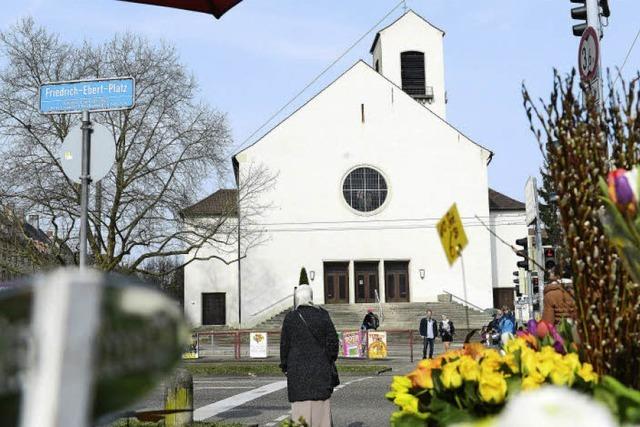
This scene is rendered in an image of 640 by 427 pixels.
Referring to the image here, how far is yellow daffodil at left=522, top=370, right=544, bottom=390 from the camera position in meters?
2.84

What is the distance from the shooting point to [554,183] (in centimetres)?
310

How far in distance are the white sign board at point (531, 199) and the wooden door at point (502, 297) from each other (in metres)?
34.9

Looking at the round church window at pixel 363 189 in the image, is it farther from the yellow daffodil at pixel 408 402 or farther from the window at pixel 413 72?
the yellow daffodil at pixel 408 402

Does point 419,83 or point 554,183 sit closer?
point 554,183

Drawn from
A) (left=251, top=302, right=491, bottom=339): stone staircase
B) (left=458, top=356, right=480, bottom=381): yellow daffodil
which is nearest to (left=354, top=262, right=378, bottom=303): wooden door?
(left=251, top=302, right=491, bottom=339): stone staircase

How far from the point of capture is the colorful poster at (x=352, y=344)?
25.7 m

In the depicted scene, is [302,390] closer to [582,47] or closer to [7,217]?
[582,47]

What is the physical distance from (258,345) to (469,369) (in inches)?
963

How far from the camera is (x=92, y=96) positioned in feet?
23.0

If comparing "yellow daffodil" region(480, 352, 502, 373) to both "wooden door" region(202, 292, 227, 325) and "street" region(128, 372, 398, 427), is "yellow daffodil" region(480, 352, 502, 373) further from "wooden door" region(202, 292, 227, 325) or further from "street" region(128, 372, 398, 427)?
"wooden door" region(202, 292, 227, 325)

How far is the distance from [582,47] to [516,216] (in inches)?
1517

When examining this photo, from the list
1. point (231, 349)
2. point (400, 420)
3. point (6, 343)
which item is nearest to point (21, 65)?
point (231, 349)

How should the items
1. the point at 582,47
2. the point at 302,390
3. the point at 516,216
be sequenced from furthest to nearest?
1. the point at 516,216
2. the point at 582,47
3. the point at 302,390

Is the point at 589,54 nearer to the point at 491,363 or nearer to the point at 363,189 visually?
the point at 491,363
